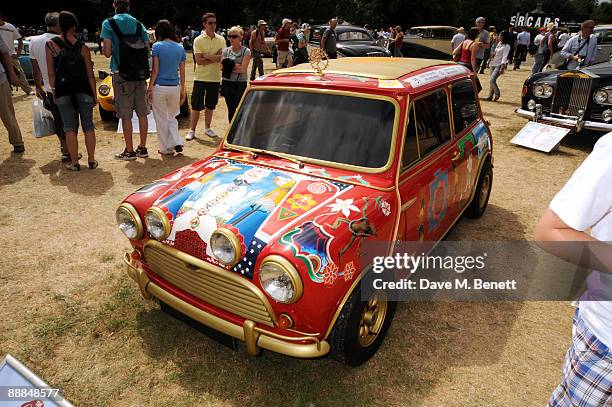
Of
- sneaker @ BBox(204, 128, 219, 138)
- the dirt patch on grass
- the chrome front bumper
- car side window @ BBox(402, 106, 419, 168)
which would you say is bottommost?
the dirt patch on grass

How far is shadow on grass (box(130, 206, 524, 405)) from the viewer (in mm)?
2723

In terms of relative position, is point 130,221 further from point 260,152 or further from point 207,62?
point 207,62

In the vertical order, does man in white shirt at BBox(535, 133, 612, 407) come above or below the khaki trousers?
above

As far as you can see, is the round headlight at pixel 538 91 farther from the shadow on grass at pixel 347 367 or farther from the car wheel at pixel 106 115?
the car wheel at pixel 106 115

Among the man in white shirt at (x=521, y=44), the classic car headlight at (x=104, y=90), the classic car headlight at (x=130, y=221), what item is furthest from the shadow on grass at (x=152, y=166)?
the man in white shirt at (x=521, y=44)

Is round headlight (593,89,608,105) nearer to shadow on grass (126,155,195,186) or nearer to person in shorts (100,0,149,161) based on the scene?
shadow on grass (126,155,195,186)

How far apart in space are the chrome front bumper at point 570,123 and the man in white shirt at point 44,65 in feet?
28.5

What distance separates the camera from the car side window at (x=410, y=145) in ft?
10.1

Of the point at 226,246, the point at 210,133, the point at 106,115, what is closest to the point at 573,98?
the point at 210,133

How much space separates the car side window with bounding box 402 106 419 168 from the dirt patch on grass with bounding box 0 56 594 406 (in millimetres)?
1330

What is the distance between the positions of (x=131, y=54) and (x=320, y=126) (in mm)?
4203

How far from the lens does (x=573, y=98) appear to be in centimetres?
771


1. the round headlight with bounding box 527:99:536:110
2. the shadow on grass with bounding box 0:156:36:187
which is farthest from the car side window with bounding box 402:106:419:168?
the round headlight with bounding box 527:99:536:110

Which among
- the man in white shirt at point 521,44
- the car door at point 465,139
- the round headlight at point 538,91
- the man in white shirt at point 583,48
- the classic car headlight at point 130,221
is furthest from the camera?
the man in white shirt at point 521,44
